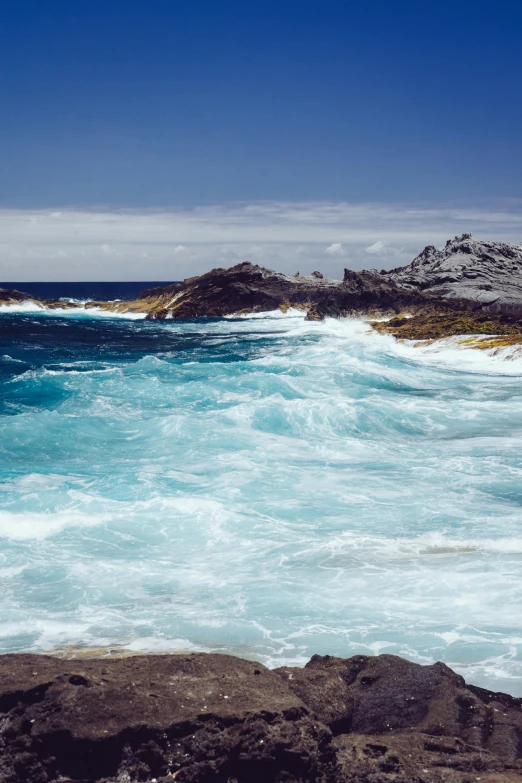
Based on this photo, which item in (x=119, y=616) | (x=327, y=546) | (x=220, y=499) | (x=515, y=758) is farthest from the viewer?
(x=220, y=499)

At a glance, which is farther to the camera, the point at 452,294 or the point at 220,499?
the point at 452,294

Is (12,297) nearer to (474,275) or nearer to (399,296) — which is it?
(399,296)

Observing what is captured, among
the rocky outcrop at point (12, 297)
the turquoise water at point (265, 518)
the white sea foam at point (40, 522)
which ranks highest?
the rocky outcrop at point (12, 297)

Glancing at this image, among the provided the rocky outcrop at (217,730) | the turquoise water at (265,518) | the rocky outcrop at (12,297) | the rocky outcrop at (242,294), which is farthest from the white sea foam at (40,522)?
the rocky outcrop at (12,297)

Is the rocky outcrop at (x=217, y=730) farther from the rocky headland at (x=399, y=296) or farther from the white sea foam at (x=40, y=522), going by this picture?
the rocky headland at (x=399, y=296)

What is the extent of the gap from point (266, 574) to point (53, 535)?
15.9 ft

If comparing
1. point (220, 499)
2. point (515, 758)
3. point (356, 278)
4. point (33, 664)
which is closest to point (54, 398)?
point (220, 499)

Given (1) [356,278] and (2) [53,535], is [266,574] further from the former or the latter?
(1) [356,278]

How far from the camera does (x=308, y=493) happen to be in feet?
52.4

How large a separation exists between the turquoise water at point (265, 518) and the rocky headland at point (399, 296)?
22999 mm

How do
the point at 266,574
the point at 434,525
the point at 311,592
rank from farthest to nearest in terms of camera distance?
the point at 434,525
the point at 266,574
the point at 311,592

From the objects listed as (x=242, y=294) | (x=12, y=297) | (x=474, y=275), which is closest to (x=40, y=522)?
(x=474, y=275)

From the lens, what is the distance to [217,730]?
518 cm

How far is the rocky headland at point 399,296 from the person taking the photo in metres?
54.1
